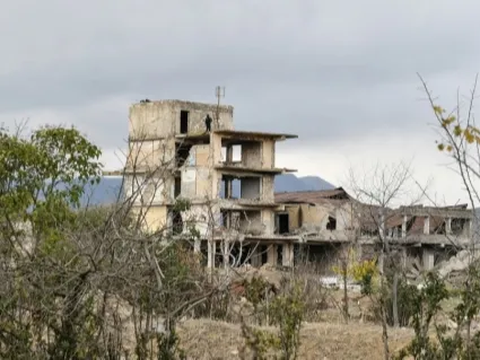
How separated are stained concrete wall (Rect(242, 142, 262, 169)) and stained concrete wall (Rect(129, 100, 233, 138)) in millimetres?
1524

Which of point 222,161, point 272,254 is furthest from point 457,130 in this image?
point 272,254

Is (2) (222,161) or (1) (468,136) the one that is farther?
(2) (222,161)

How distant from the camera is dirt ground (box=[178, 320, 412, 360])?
13117 millimetres

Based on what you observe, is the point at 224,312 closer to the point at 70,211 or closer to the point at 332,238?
the point at 70,211

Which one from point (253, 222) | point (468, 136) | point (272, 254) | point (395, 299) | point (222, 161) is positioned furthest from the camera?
point (272, 254)

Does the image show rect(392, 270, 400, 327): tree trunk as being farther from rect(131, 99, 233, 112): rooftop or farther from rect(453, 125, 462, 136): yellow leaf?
rect(131, 99, 233, 112): rooftop

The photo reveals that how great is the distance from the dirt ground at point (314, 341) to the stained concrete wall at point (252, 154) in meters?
33.9

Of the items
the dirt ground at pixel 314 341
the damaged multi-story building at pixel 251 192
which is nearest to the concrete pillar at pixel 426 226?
the damaged multi-story building at pixel 251 192

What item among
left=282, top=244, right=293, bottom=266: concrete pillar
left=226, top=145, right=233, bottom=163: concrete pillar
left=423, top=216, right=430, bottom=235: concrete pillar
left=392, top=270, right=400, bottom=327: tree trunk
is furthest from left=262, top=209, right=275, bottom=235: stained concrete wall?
left=392, top=270, right=400, bottom=327: tree trunk

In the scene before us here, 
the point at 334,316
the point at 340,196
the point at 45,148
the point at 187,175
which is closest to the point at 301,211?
the point at 340,196

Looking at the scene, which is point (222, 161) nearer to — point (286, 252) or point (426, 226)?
point (286, 252)

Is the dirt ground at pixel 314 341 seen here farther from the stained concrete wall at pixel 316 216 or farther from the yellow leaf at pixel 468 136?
the stained concrete wall at pixel 316 216

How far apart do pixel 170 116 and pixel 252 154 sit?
415 cm

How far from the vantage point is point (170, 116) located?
47.4m
